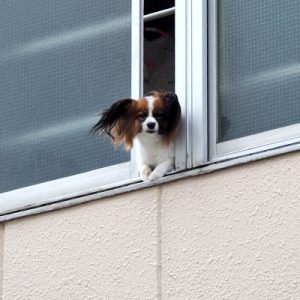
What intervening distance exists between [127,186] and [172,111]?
1.57ft

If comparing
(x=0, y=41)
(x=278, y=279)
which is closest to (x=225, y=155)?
(x=278, y=279)

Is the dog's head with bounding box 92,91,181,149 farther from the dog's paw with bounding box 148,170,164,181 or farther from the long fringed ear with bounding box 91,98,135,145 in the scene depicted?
the dog's paw with bounding box 148,170,164,181

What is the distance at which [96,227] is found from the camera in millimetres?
8875

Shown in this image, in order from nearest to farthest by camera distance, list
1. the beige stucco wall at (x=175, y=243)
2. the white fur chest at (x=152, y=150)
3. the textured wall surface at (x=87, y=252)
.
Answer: the beige stucco wall at (x=175, y=243), the textured wall surface at (x=87, y=252), the white fur chest at (x=152, y=150)

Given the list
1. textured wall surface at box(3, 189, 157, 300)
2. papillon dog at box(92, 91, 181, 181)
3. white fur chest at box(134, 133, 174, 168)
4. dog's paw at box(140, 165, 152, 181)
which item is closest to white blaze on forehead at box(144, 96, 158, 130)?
papillon dog at box(92, 91, 181, 181)

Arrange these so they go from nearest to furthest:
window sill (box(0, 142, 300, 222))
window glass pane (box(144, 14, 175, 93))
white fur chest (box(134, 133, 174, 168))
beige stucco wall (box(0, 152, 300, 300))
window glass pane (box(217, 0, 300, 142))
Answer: beige stucco wall (box(0, 152, 300, 300))
window sill (box(0, 142, 300, 222))
window glass pane (box(217, 0, 300, 142))
white fur chest (box(134, 133, 174, 168))
window glass pane (box(144, 14, 175, 93))

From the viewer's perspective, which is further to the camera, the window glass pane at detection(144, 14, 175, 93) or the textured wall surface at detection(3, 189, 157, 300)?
the window glass pane at detection(144, 14, 175, 93)

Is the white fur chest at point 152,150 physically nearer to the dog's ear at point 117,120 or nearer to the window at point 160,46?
the dog's ear at point 117,120

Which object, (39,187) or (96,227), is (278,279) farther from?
(39,187)

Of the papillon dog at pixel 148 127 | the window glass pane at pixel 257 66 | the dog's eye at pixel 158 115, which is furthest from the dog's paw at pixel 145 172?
the window glass pane at pixel 257 66

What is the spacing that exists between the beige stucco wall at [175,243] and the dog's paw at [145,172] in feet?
0.24

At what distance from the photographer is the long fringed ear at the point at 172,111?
340 inches

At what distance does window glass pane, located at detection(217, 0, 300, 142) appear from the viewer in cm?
845

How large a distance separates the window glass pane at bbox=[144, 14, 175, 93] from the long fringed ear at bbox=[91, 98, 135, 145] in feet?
1.00
